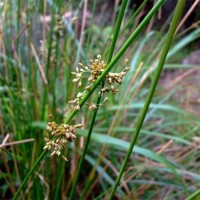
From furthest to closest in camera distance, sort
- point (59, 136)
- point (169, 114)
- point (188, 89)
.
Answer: point (188, 89) < point (169, 114) < point (59, 136)

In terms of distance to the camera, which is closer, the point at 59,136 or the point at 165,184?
the point at 59,136

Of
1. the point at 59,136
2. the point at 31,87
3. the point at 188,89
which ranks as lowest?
the point at 188,89

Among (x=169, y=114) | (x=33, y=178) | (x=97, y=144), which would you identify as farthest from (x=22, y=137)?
(x=169, y=114)

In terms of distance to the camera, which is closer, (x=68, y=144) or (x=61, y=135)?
(x=61, y=135)

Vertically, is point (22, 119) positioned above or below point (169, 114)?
above

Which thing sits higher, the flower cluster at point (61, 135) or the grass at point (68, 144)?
the flower cluster at point (61, 135)

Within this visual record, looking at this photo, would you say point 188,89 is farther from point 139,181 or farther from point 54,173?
point 54,173

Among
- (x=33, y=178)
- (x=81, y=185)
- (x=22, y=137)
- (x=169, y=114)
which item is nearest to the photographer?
(x=33, y=178)

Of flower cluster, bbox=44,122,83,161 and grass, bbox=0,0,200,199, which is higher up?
flower cluster, bbox=44,122,83,161

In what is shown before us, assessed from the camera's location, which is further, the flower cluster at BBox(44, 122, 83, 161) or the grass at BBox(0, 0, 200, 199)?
the grass at BBox(0, 0, 200, 199)

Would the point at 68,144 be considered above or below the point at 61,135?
below

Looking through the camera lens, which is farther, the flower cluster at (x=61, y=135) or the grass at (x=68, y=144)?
the grass at (x=68, y=144)
